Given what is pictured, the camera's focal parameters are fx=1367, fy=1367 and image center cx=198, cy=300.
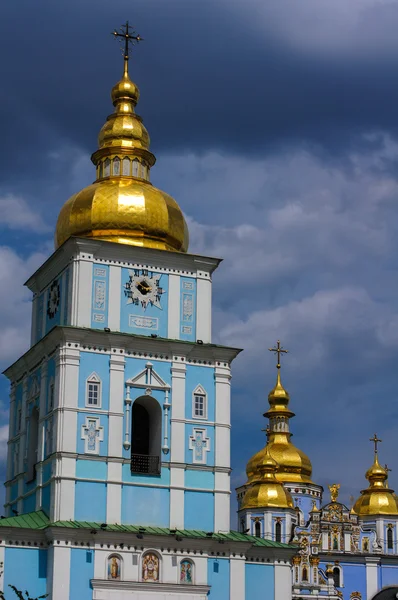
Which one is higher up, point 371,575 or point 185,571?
point 371,575

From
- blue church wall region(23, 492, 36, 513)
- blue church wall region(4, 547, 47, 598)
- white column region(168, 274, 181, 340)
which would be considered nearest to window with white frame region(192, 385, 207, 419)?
white column region(168, 274, 181, 340)

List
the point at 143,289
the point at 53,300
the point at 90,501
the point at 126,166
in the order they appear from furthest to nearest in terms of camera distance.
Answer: the point at 126,166
the point at 53,300
the point at 143,289
the point at 90,501

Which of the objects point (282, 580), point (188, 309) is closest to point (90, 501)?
point (282, 580)

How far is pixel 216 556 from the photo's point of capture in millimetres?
32094

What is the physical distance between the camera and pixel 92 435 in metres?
31.9

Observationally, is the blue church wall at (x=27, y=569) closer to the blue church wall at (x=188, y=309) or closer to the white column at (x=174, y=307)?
the white column at (x=174, y=307)

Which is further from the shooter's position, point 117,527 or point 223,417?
point 223,417

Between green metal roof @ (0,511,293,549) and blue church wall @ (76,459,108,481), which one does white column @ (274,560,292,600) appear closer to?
green metal roof @ (0,511,293,549)

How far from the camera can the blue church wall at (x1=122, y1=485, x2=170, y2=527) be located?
31.7m

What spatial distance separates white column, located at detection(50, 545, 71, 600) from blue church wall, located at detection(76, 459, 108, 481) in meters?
1.85

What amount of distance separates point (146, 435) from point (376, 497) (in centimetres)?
3950

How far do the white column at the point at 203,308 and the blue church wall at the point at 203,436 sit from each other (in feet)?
6.98

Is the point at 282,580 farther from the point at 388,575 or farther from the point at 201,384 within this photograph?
the point at 388,575

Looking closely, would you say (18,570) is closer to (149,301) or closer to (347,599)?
(149,301)
